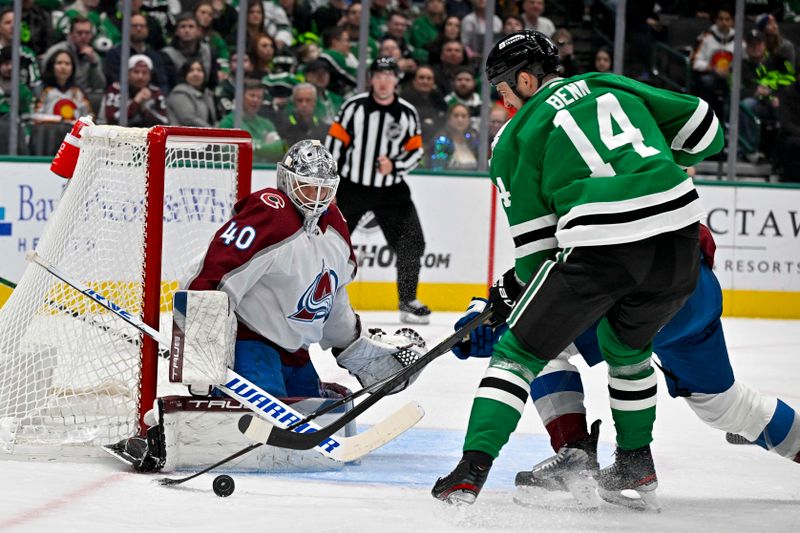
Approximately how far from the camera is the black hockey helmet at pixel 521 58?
8.79 feet

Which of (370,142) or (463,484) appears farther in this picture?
(370,142)

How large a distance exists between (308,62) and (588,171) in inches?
191

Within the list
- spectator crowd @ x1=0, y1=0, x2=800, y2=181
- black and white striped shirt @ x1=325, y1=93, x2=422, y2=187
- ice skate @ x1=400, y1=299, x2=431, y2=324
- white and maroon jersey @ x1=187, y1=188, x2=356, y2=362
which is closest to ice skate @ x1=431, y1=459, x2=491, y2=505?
white and maroon jersey @ x1=187, y1=188, x2=356, y2=362

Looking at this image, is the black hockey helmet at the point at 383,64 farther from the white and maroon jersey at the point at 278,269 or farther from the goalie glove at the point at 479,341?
the goalie glove at the point at 479,341

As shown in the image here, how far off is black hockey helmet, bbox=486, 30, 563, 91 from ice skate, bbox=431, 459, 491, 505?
822 mm

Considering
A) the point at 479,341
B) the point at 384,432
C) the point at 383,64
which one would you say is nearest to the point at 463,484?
the point at 384,432

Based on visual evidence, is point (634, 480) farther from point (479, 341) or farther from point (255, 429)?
point (255, 429)

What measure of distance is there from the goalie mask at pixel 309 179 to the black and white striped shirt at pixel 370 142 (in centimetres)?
322

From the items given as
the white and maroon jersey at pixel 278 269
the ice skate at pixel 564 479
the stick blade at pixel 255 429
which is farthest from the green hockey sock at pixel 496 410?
the white and maroon jersey at pixel 278 269

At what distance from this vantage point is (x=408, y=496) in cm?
277

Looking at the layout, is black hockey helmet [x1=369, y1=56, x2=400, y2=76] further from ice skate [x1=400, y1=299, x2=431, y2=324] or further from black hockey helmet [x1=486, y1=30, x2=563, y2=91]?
black hockey helmet [x1=486, y1=30, x2=563, y2=91]

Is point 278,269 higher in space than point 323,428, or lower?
higher

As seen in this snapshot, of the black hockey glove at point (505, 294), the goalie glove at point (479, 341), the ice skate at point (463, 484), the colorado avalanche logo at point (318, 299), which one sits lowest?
the ice skate at point (463, 484)

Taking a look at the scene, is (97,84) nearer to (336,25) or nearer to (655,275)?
(336,25)
